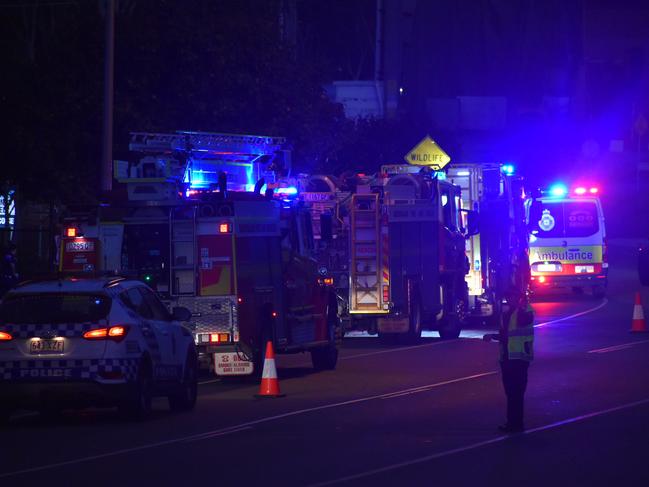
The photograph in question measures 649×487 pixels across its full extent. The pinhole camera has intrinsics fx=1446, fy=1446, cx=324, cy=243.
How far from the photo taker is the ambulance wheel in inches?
1574

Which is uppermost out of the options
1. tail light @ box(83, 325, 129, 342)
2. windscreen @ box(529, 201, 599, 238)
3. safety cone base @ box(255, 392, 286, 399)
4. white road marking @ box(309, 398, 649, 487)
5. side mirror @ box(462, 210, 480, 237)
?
windscreen @ box(529, 201, 599, 238)

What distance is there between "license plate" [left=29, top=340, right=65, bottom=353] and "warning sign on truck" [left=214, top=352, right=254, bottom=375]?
196 inches

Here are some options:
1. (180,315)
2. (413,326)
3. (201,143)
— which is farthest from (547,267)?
(180,315)

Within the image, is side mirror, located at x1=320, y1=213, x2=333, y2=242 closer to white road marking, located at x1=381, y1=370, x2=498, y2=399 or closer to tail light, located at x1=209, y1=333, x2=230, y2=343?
white road marking, located at x1=381, y1=370, x2=498, y2=399

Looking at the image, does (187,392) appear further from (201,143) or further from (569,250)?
(569,250)

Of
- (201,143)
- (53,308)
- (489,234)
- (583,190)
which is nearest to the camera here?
(53,308)

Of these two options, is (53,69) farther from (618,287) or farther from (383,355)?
(618,287)

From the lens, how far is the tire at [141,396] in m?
15.3

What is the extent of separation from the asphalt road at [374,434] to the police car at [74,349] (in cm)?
36

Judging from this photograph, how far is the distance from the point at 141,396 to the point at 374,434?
280cm

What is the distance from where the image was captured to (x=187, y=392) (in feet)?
55.6

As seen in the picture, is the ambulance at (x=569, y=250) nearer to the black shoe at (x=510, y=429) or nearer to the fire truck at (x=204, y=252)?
the fire truck at (x=204, y=252)

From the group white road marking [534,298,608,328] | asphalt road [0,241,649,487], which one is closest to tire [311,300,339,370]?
asphalt road [0,241,649,487]

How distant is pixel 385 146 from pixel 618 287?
1740 centimetres
